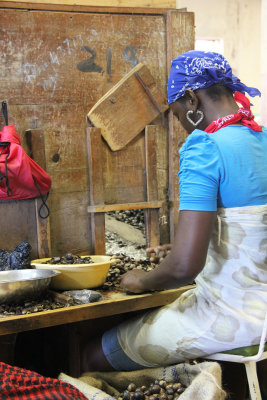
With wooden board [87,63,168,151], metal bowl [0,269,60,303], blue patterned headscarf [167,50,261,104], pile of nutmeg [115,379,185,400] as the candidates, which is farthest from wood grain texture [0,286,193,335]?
wooden board [87,63,168,151]

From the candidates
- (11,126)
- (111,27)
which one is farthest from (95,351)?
(111,27)

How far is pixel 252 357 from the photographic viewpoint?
1997 millimetres

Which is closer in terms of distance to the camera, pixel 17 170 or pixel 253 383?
pixel 253 383

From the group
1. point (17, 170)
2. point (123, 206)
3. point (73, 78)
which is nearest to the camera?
point (17, 170)

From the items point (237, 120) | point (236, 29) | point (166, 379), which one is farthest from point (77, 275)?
point (236, 29)

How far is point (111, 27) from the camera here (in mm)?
3223

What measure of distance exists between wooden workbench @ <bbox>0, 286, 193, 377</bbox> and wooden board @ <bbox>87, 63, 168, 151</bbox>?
1188 millimetres

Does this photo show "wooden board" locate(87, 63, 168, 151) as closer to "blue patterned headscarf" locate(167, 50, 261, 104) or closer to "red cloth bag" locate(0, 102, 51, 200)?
"red cloth bag" locate(0, 102, 51, 200)

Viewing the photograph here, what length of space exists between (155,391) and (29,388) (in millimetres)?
701

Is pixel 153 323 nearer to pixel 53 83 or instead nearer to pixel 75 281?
pixel 75 281

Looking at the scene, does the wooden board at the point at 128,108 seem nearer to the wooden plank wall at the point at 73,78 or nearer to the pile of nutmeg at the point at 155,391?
the wooden plank wall at the point at 73,78

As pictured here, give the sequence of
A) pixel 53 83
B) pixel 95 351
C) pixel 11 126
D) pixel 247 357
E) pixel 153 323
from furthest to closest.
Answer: pixel 53 83 < pixel 11 126 < pixel 95 351 < pixel 153 323 < pixel 247 357

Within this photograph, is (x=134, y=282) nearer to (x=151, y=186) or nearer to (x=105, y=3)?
(x=151, y=186)

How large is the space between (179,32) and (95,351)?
7.48ft
